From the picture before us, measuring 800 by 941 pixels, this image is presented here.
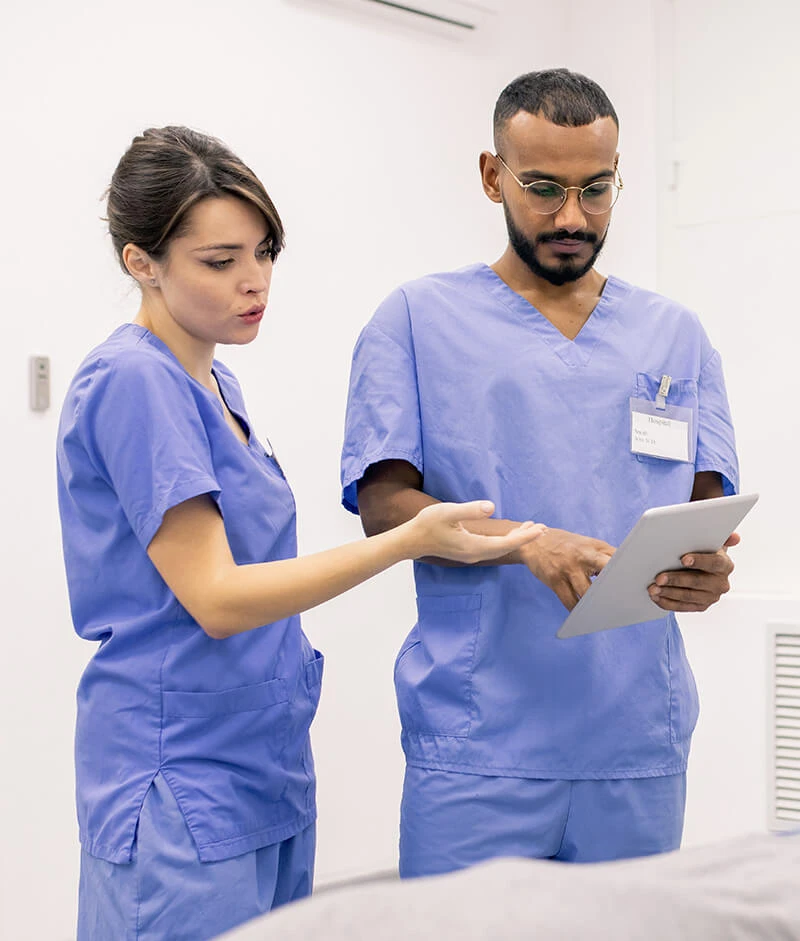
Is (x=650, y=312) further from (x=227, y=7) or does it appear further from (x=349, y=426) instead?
(x=227, y=7)

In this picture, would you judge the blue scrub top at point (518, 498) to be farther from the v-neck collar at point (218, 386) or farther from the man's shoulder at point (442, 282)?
the v-neck collar at point (218, 386)

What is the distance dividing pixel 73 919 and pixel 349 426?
1419 millimetres

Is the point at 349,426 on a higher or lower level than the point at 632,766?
higher

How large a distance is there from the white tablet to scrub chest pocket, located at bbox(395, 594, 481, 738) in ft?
0.56

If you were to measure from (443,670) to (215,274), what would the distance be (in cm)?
57

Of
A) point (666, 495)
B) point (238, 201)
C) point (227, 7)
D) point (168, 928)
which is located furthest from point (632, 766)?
point (227, 7)

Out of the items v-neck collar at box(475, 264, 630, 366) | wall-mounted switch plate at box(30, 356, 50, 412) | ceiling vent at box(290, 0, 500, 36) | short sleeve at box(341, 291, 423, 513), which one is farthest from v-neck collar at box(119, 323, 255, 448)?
ceiling vent at box(290, 0, 500, 36)

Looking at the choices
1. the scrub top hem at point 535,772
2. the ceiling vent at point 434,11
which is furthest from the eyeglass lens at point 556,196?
the ceiling vent at point 434,11

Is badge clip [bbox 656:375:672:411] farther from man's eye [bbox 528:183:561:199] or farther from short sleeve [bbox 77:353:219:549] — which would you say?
short sleeve [bbox 77:353:219:549]

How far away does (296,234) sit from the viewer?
2.80m

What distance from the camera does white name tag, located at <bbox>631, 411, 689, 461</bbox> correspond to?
1.54 meters

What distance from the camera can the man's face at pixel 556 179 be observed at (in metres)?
1.52

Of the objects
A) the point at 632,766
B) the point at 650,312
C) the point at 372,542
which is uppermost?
the point at 650,312

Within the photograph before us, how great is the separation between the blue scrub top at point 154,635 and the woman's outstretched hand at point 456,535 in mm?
210
